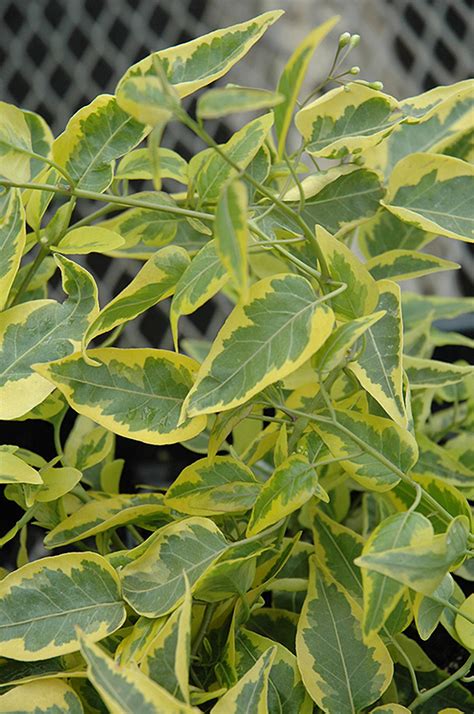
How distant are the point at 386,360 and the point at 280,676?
0.10 m

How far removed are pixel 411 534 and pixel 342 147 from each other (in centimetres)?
13

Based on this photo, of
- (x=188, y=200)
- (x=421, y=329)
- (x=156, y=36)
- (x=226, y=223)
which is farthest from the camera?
(x=156, y=36)

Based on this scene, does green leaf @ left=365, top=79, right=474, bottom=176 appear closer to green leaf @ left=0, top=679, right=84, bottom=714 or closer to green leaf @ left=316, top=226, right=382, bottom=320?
green leaf @ left=316, top=226, right=382, bottom=320

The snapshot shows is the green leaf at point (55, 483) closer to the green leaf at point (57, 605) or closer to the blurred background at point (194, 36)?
the green leaf at point (57, 605)

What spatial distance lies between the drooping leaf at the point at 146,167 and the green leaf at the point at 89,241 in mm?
31

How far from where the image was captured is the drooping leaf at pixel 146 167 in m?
0.30

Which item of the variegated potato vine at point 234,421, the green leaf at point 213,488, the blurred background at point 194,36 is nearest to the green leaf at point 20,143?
the variegated potato vine at point 234,421

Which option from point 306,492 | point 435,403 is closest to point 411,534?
point 306,492

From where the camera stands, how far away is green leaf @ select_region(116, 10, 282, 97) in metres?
0.26

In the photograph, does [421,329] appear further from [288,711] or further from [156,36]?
[156,36]

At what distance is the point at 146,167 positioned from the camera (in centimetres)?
30

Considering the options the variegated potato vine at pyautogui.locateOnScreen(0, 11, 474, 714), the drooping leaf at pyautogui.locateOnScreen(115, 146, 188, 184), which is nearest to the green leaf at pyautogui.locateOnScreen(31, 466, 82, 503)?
the variegated potato vine at pyautogui.locateOnScreen(0, 11, 474, 714)

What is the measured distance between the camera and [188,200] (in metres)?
0.29

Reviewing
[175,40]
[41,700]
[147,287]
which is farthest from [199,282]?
[175,40]
